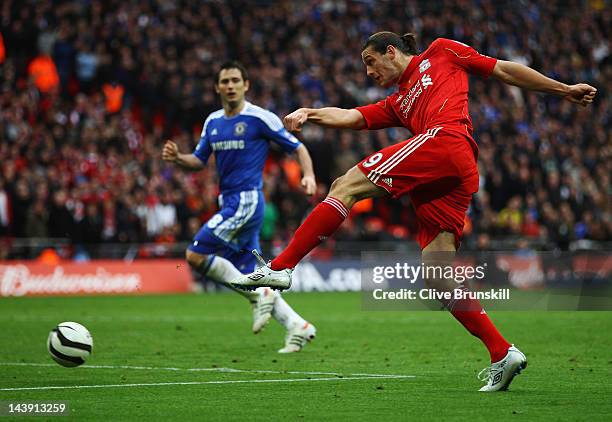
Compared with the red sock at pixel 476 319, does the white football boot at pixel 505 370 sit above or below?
below

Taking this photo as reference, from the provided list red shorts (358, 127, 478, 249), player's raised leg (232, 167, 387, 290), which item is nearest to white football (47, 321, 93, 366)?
player's raised leg (232, 167, 387, 290)

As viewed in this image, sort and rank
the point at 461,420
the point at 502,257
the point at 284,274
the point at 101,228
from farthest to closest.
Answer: the point at 502,257 < the point at 101,228 < the point at 284,274 < the point at 461,420

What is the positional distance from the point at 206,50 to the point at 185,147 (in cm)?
397

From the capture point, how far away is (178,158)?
1199 cm

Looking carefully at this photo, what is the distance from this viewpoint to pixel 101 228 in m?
23.0

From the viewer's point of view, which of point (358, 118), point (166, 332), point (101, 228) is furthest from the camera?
point (101, 228)

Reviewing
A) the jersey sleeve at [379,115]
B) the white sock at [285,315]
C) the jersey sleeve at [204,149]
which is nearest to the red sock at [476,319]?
the jersey sleeve at [379,115]

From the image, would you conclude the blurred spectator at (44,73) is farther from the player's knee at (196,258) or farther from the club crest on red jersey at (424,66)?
the club crest on red jersey at (424,66)

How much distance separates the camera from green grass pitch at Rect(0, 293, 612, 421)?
716 cm

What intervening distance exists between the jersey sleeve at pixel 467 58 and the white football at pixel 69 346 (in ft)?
11.9

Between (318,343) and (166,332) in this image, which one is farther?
(166,332)

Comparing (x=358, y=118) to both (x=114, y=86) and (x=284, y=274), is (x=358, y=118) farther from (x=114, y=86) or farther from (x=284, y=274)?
(x=114, y=86)

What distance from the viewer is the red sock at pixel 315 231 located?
7.81 metres

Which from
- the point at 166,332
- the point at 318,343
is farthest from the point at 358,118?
the point at 166,332
